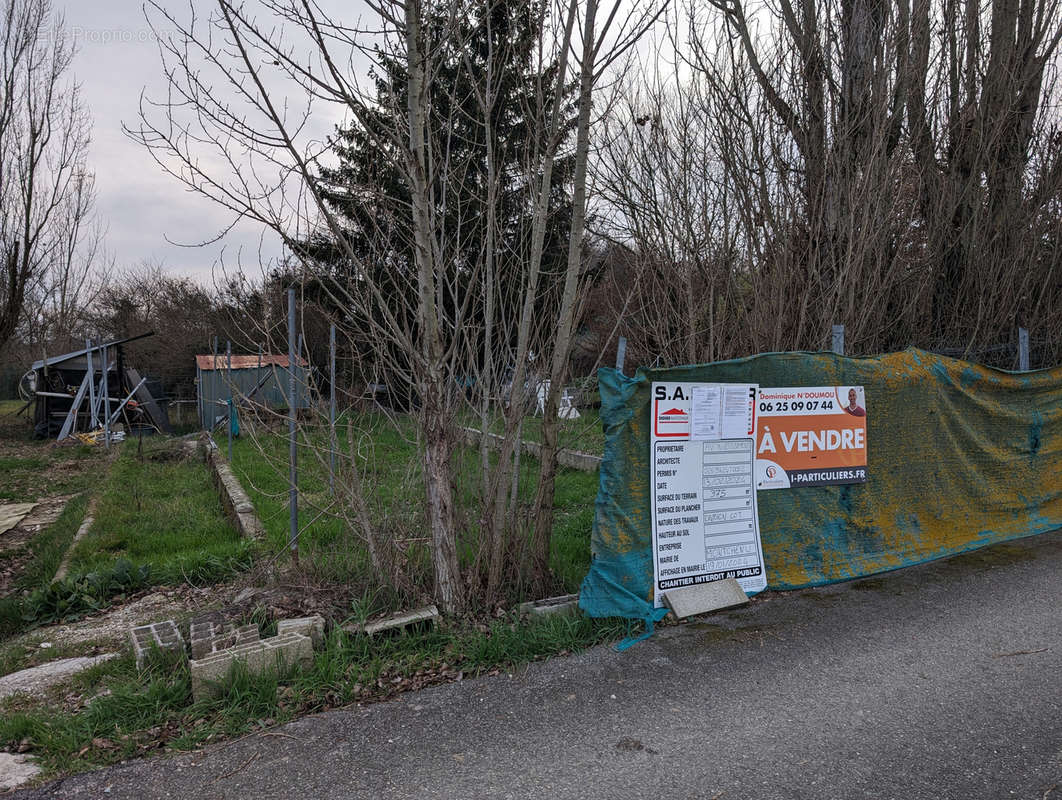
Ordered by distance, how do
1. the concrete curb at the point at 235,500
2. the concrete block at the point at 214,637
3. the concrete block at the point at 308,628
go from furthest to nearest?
the concrete curb at the point at 235,500, the concrete block at the point at 308,628, the concrete block at the point at 214,637

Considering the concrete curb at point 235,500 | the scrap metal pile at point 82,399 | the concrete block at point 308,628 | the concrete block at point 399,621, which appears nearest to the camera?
the concrete block at point 308,628

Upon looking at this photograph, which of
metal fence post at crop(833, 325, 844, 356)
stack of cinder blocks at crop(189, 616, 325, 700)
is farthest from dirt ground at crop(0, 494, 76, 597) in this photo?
metal fence post at crop(833, 325, 844, 356)

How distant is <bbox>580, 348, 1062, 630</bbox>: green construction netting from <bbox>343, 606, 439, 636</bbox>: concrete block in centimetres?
97

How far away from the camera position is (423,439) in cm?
473

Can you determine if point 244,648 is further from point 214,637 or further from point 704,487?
point 704,487

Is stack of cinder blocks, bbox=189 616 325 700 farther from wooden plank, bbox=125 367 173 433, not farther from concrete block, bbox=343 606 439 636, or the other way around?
wooden plank, bbox=125 367 173 433

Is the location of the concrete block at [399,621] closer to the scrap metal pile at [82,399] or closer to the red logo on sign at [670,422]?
the red logo on sign at [670,422]

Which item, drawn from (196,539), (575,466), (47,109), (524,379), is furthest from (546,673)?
(47,109)

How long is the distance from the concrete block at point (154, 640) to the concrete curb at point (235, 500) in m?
2.52

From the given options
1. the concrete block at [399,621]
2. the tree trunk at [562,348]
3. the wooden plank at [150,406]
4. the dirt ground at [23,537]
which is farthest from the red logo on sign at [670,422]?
the wooden plank at [150,406]

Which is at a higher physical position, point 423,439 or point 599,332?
point 599,332

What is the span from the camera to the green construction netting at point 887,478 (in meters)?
4.62

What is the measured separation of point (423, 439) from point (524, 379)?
82 cm

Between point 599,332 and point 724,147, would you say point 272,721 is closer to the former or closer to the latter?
point 724,147
